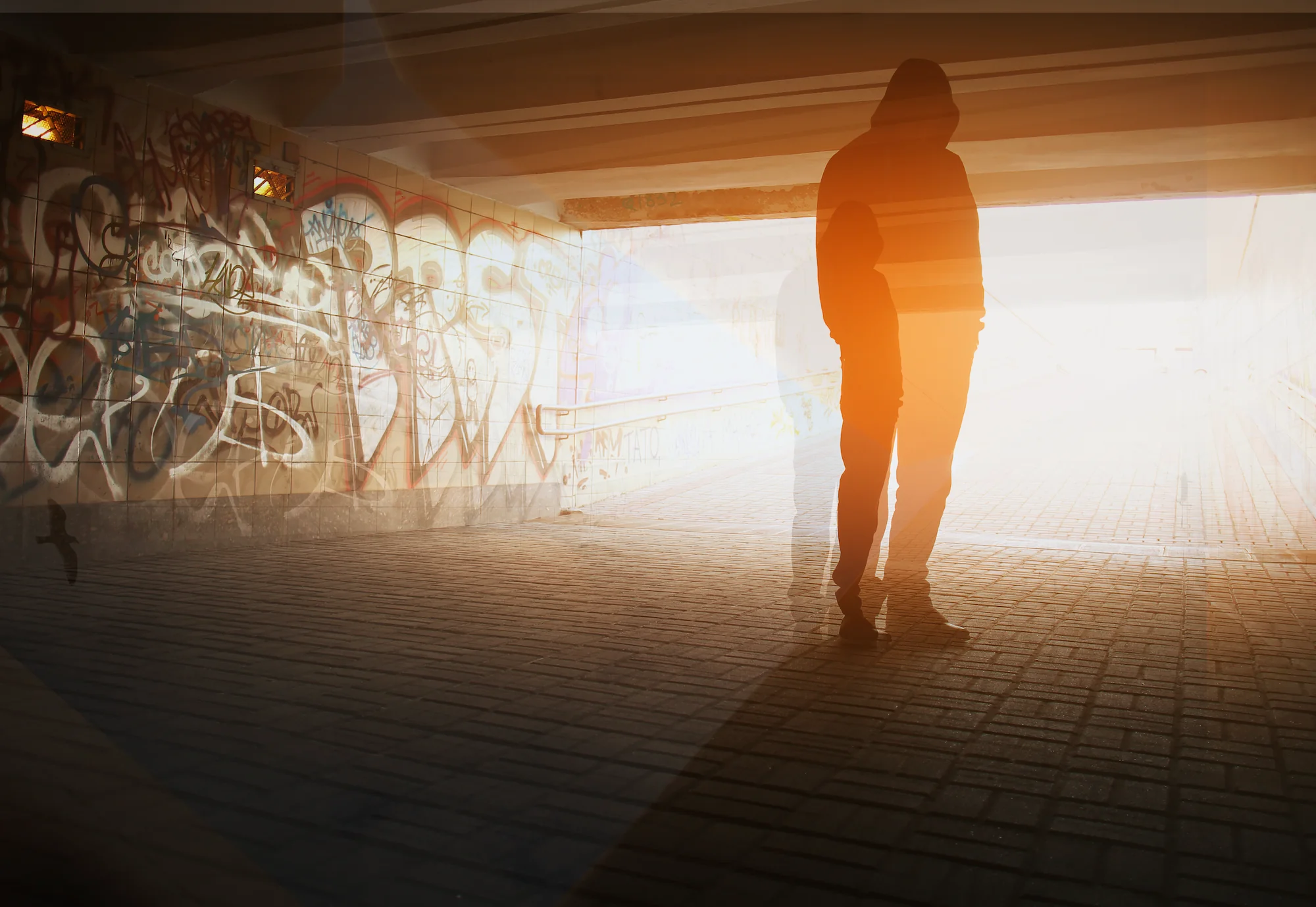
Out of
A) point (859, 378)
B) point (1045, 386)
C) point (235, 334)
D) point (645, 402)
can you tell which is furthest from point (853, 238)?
point (1045, 386)

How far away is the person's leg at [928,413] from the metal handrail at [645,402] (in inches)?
285

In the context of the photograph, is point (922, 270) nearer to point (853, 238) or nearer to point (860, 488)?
point (853, 238)

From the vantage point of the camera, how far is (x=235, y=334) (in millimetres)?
8102

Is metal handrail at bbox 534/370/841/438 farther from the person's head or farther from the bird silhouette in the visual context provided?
the person's head

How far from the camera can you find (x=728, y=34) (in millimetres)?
6836

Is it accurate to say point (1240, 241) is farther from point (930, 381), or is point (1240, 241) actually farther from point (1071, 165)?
point (930, 381)

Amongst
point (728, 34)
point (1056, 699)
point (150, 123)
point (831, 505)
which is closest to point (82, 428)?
point (150, 123)

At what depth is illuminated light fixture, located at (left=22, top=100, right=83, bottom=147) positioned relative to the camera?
21.7 ft

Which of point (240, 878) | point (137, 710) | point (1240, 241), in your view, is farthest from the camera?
point (1240, 241)

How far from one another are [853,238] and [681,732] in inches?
101

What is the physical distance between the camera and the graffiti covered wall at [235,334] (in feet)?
22.0

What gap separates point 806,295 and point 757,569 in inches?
487

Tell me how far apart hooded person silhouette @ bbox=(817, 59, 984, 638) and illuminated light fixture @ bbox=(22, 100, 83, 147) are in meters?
A: 5.24

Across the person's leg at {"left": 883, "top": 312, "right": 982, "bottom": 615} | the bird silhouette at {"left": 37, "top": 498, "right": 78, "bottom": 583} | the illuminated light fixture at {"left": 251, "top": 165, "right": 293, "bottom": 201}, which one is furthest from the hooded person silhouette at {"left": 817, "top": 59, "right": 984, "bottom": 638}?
the illuminated light fixture at {"left": 251, "top": 165, "right": 293, "bottom": 201}
